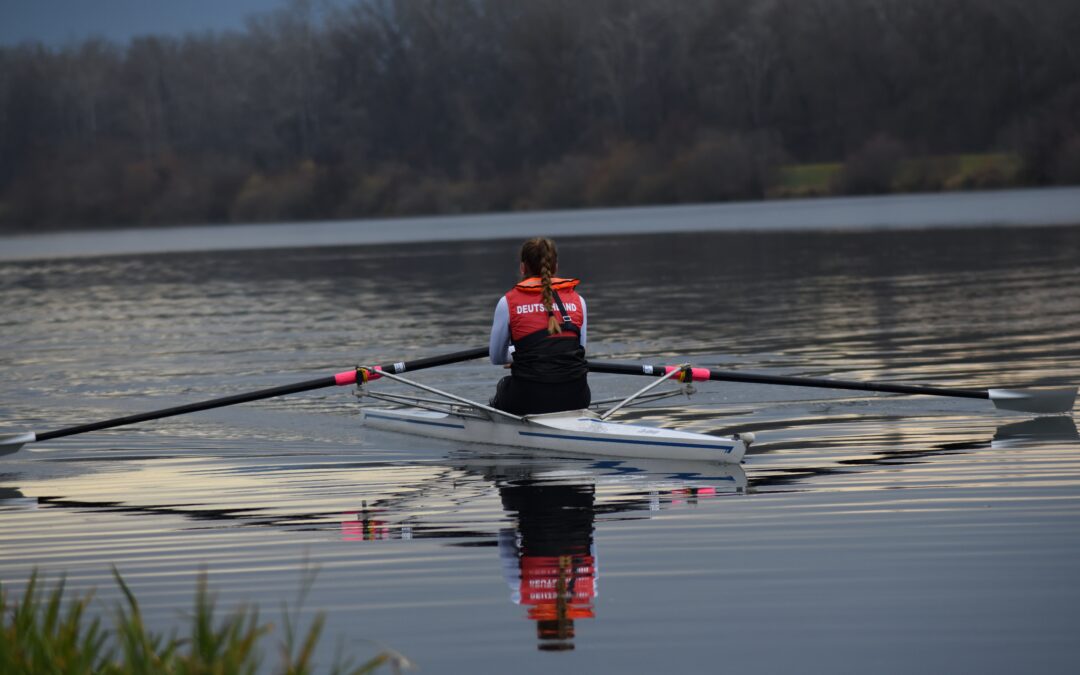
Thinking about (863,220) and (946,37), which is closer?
(863,220)

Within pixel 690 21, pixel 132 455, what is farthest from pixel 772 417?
pixel 690 21

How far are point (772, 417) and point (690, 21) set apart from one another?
103999mm

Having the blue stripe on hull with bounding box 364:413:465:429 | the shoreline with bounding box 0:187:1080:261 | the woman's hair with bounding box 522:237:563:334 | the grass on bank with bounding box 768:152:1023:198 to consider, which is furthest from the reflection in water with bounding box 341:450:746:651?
the grass on bank with bounding box 768:152:1023:198

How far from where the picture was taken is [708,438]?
42.0 ft

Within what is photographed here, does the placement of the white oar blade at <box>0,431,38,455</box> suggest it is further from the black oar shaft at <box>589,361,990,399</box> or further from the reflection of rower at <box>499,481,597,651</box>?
the black oar shaft at <box>589,361,990,399</box>

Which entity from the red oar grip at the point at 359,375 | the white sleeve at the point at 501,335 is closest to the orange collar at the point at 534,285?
the white sleeve at the point at 501,335

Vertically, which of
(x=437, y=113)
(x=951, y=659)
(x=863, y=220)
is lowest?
(x=951, y=659)

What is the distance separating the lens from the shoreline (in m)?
61.0

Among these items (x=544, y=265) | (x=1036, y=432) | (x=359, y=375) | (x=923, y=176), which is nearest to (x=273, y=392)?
(x=359, y=375)

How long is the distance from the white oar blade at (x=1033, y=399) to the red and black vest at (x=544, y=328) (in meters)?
4.04

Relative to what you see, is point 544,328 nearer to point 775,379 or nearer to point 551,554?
point 775,379

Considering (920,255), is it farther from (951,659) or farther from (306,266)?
(951,659)

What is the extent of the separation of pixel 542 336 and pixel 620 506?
219cm

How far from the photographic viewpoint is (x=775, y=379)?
14.1 m
